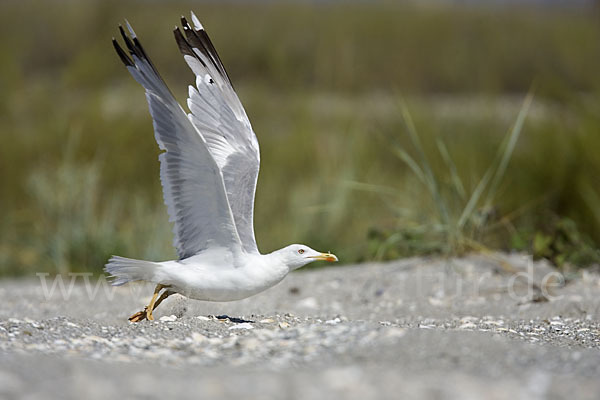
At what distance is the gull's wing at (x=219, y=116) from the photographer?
442cm

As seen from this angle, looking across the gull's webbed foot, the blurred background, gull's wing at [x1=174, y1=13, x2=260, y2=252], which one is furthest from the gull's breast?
the blurred background

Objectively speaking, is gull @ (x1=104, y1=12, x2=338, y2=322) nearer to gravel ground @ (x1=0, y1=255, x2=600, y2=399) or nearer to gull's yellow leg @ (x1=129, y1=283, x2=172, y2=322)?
gull's yellow leg @ (x1=129, y1=283, x2=172, y2=322)

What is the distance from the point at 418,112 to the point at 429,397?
726 cm

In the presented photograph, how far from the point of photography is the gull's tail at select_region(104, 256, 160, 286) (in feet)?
12.8

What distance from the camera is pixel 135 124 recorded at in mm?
9328

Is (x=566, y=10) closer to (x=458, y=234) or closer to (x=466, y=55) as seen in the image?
(x=466, y=55)

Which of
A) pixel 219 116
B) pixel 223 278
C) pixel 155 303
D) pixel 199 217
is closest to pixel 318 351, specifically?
pixel 223 278

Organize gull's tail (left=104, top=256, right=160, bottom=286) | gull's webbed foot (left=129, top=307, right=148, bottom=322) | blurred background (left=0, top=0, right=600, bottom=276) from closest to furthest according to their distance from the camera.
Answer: gull's tail (left=104, top=256, right=160, bottom=286) → gull's webbed foot (left=129, top=307, right=148, bottom=322) → blurred background (left=0, top=0, right=600, bottom=276)

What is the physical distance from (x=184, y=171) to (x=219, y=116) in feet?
2.59

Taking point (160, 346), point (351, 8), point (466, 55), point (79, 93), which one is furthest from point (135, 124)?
point (351, 8)

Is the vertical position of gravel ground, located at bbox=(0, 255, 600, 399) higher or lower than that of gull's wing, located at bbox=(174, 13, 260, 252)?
lower

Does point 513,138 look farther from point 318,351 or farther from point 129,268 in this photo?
→ point 318,351

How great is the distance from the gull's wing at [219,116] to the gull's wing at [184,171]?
1.31ft

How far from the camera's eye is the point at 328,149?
9133 mm
